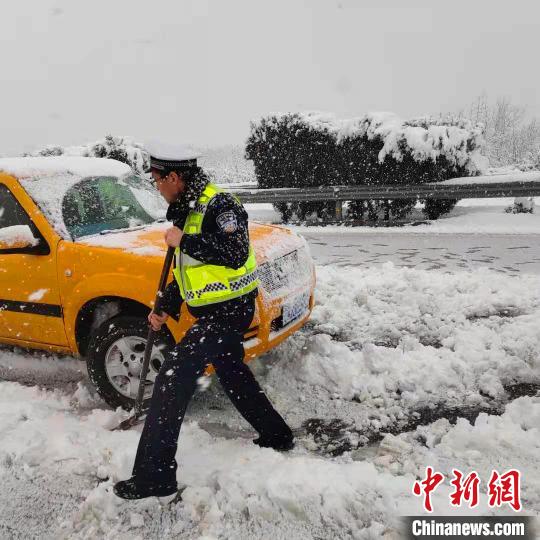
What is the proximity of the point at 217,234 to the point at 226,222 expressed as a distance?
0.08m

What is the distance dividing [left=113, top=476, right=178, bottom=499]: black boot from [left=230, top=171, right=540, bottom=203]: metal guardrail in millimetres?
10116

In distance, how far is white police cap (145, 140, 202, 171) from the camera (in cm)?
257

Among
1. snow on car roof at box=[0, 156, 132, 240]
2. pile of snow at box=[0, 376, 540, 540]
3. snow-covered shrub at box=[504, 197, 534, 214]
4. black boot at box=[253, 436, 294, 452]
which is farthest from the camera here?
snow-covered shrub at box=[504, 197, 534, 214]

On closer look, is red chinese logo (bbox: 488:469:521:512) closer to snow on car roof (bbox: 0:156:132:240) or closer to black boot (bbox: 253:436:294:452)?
black boot (bbox: 253:436:294:452)

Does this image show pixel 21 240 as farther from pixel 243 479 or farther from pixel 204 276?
pixel 243 479

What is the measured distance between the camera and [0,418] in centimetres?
340

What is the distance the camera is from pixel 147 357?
305 cm

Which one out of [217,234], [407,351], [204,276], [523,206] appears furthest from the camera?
[523,206]

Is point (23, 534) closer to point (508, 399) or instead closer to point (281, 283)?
point (281, 283)

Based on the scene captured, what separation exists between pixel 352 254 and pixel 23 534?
23.0ft

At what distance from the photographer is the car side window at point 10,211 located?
12.6 ft

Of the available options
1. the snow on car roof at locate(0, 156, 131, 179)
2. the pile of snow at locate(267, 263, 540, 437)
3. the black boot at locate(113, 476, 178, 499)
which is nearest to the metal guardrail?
the pile of snow at locate(267, 263, 540, 437)

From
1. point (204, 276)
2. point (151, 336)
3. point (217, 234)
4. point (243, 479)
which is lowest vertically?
point (243, 479)

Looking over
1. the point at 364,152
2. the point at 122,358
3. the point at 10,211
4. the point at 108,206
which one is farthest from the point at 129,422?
the point at 364,152
